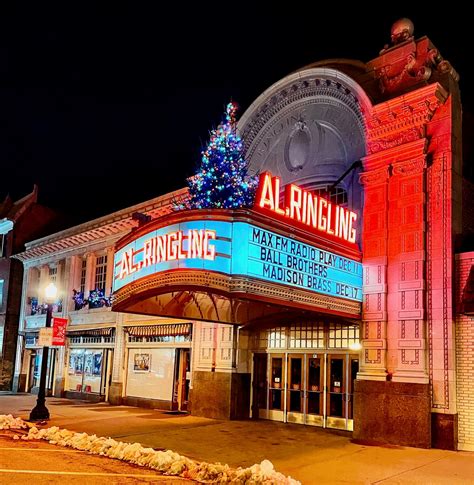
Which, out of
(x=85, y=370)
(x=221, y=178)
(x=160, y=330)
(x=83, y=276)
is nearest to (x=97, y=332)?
(x=85, y=370)

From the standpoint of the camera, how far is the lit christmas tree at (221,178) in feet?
54.8

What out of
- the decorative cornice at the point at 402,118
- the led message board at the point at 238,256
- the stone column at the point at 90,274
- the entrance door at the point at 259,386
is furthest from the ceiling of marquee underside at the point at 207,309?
the stone column at the point at 90,274

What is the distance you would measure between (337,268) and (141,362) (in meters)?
11.7

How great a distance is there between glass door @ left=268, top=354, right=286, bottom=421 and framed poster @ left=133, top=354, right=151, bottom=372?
6345mm

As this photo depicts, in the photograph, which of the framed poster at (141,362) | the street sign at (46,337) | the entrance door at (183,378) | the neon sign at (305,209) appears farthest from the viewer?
the framed poster at (141,362)

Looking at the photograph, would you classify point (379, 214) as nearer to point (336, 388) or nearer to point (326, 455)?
point (336, 388)

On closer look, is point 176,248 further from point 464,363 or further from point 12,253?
point 12,253

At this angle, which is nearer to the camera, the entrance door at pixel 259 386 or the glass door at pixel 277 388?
the glass door at pixel 277 388

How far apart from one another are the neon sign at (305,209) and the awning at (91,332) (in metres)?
13.7

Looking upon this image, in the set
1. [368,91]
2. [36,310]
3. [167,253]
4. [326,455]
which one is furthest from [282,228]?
[36,310]

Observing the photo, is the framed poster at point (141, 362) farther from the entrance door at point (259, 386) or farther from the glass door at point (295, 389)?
the glass door at point (295, 389)

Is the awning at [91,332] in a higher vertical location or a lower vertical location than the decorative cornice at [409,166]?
lower

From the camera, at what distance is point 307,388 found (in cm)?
1802

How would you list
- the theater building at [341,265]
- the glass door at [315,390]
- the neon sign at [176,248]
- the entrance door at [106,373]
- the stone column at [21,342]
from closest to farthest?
the neon sign at [176,248] → the theater building at [341,265] → the glass door at [315,390] → the entrance door at [106,373] → the stone column at [21,342]
